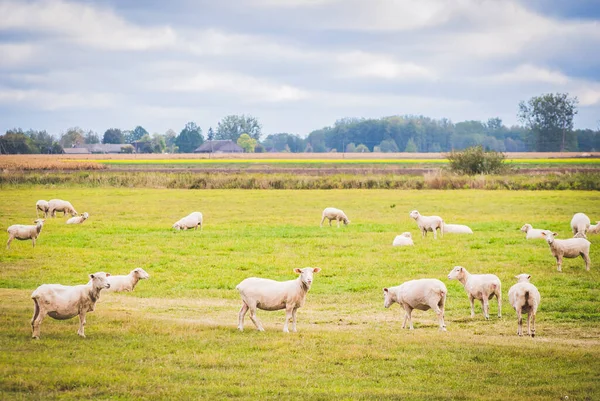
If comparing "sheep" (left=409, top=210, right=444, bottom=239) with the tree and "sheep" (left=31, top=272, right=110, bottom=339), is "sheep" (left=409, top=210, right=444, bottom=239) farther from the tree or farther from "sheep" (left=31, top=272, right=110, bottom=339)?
the tree

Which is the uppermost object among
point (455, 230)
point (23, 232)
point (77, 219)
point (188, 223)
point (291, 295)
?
point (23, 232)

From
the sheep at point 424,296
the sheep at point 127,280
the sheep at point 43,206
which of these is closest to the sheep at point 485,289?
the sheep at point 424,296

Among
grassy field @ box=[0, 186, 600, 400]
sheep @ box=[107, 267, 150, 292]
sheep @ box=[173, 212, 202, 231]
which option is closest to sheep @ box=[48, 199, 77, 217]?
grassy field @ box=[0, 186, 600, 400]

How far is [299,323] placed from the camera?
59.2 ft

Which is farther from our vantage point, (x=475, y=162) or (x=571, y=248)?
(x=475, y=162)

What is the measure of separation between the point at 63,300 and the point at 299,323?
19.9 ft

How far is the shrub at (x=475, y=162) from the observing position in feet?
250

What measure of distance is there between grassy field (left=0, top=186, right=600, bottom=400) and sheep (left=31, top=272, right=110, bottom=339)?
17.7 inches

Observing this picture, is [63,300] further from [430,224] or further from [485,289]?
[430,224]

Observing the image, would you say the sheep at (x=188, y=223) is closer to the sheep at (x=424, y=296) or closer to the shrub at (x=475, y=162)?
the sheep at (x=424, y=296)

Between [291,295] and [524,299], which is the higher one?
[291,295]

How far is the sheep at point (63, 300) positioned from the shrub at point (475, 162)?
6460 centimetres

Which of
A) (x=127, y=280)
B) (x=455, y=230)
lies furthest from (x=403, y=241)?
(x=127, y=280)

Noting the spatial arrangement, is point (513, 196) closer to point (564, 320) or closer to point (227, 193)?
point (227, 193)
